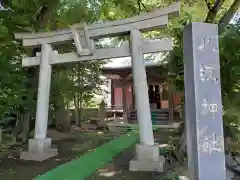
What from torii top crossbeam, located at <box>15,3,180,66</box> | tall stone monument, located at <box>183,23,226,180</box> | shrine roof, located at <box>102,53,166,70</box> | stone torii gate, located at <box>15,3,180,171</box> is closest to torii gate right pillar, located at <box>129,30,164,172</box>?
stone torii gate, located at <box>15,3,180,171</box>

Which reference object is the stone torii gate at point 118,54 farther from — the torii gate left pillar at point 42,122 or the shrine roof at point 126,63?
the shrine roof at point 126,63

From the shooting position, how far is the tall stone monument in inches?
124

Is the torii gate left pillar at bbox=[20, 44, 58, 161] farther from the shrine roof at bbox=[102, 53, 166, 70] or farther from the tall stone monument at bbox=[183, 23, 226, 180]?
the shrine roof at bbox=[102, 53, 166, 70]

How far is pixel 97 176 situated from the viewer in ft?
16.9

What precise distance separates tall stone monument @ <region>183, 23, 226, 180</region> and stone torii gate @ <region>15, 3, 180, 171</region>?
236 centimetres

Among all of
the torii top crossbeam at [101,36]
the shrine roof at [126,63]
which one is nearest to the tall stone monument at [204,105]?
the torii top crossbeam at [101,36]

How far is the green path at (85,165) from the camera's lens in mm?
5118

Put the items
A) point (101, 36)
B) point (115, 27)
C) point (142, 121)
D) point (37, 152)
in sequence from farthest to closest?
point (37, 152) < point (101, 36) < point (115, 27) < point (142, 121)

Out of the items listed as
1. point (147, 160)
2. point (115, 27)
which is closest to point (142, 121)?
point (147, 160)

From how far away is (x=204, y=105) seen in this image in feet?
10.5

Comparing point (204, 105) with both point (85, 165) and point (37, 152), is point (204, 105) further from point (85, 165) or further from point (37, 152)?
point (37, 152)

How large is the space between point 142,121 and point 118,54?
1673mm

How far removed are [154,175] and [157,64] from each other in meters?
8.02

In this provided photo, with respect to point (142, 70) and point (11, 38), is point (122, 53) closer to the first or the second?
point (142, 70)
